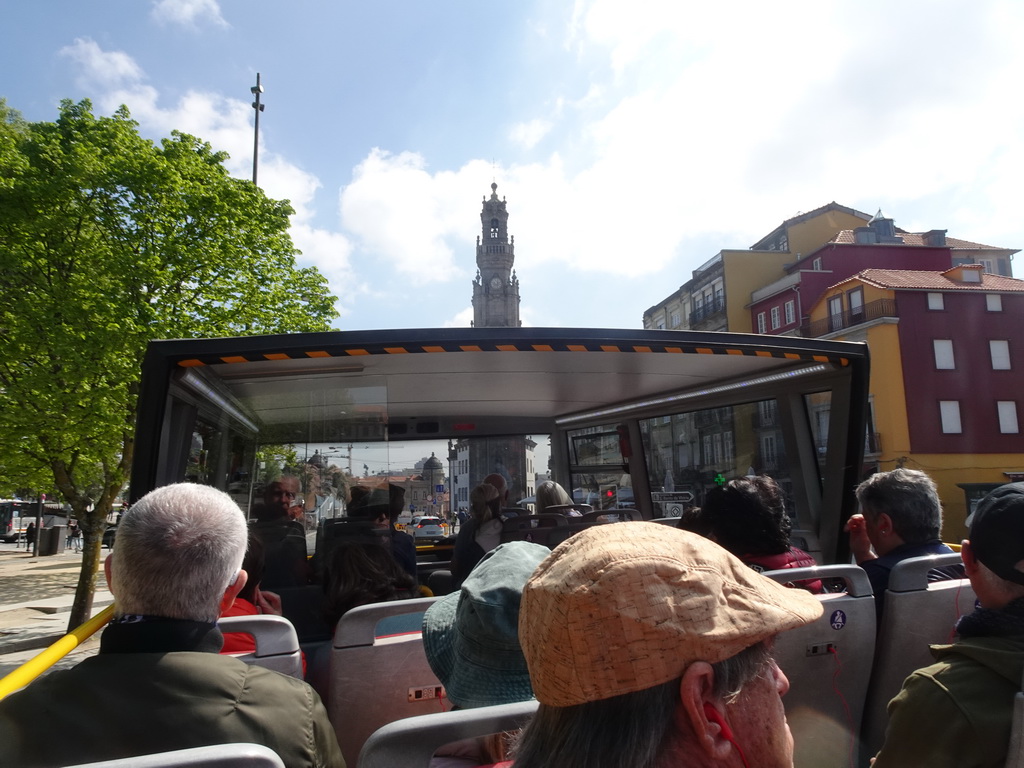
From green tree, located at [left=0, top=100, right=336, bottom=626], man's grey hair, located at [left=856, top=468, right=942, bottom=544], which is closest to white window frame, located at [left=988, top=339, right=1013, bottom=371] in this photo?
green tree, located at [left=0, top=100, right=336, bottom=626]

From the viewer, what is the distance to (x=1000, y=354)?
3956cm

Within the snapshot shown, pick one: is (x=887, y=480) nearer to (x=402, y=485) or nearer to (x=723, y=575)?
(x=723, y=575)

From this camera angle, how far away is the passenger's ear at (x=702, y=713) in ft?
3.54

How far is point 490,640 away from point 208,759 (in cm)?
64

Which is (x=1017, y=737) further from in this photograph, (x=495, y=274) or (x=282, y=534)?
(x=495, y=274)

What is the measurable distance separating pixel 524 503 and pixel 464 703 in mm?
5996

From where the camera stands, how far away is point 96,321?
1299 cm

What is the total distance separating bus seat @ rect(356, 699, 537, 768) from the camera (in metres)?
1.37

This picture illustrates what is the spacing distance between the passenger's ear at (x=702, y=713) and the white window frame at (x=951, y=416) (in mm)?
42252

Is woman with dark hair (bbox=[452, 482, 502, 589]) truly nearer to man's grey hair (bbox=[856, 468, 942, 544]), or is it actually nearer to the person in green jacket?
man's grey hair (bbox=[856, 468, 942, 544])

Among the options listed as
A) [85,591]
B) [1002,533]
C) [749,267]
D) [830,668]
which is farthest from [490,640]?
[749,267]

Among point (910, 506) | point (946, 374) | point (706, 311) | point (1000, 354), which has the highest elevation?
point (706, 311)

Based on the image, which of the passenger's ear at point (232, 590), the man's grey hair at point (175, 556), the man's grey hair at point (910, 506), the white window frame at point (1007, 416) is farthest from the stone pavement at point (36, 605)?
the white window frame at point (1007, 416)

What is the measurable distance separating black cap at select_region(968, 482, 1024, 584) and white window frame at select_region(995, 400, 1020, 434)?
43.3m
